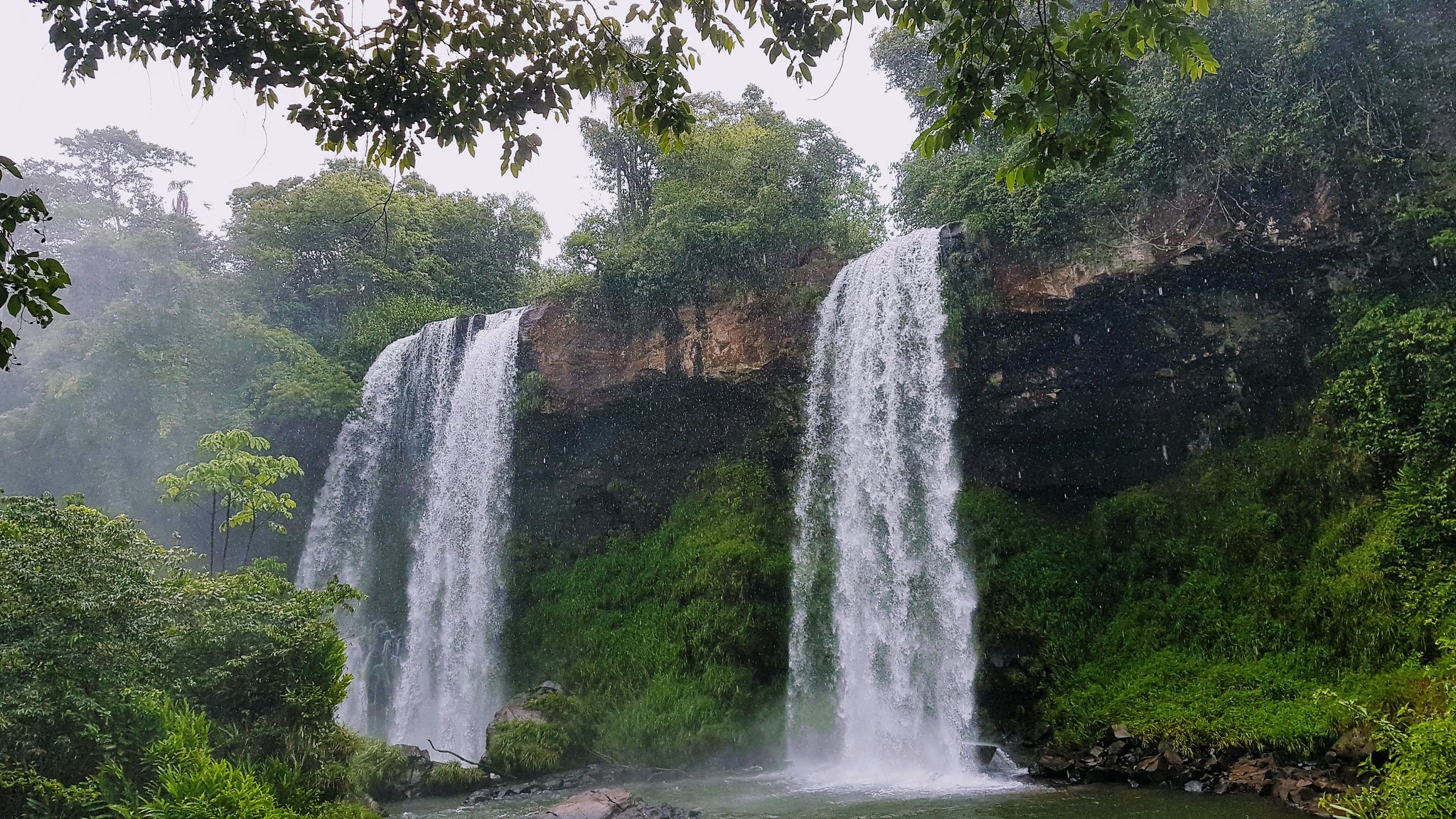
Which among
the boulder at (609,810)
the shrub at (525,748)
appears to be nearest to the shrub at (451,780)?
the shrub at (525,748)

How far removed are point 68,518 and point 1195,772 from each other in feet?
38.9

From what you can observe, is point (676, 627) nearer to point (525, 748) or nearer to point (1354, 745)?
point (525, 748)

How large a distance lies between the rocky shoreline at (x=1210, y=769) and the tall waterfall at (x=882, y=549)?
1.35m

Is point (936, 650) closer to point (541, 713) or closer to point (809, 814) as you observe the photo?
point (809, 814)

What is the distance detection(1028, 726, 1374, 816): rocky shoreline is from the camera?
27.6 feet

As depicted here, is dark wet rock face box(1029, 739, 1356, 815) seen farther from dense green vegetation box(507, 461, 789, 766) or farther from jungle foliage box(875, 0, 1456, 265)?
jungle foliage box(875, 0, 1456, 265)

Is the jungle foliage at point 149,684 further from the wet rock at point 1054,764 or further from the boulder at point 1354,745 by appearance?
the boulder at point 1354,745

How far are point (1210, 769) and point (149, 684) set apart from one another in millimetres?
10705

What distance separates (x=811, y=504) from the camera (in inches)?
612

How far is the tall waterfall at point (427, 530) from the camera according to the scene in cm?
1703

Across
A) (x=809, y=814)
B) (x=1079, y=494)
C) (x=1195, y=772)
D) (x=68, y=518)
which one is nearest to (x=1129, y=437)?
(x=1079, y=494)

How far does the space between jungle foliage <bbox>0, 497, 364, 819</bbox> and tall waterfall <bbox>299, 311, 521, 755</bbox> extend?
27.0 ft

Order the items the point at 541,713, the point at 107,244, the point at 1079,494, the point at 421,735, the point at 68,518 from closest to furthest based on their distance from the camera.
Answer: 1. the point at 68,518
2. the point at 541,713
3. the point at 1079,494
4. the point at 421,735
5. the point at 107,244

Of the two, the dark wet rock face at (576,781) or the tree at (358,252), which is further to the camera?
the tree at (358,252)
